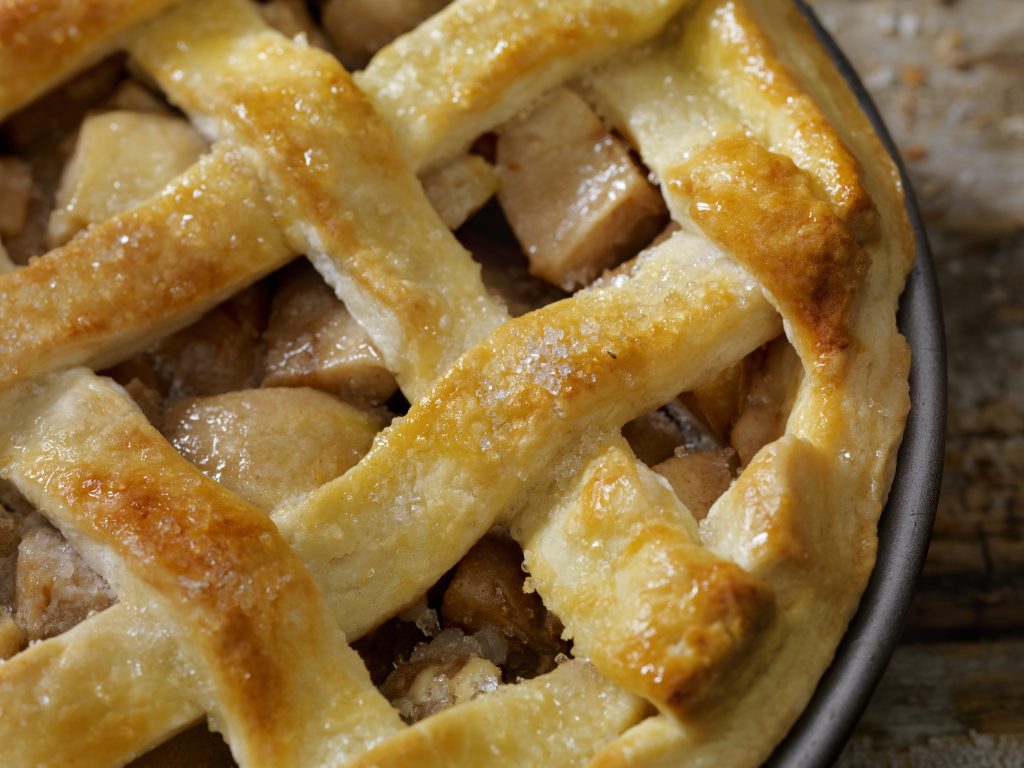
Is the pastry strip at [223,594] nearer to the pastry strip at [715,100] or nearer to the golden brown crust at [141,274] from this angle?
the golden brown crust at [141,274]

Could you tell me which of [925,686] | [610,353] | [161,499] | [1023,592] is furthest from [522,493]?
[1023,592]

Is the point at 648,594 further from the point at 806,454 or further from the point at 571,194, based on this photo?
the point at 571,194

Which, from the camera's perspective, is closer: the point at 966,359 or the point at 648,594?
the point at 648,594


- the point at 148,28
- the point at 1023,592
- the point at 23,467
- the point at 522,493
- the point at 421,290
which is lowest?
the point at 1023,592

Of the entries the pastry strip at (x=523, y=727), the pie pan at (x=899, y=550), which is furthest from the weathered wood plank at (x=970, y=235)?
the pastry strip at (x=523, y=727)

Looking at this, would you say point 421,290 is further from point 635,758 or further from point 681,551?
point 635,758

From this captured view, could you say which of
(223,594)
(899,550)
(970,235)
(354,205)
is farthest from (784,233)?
(970,235)
